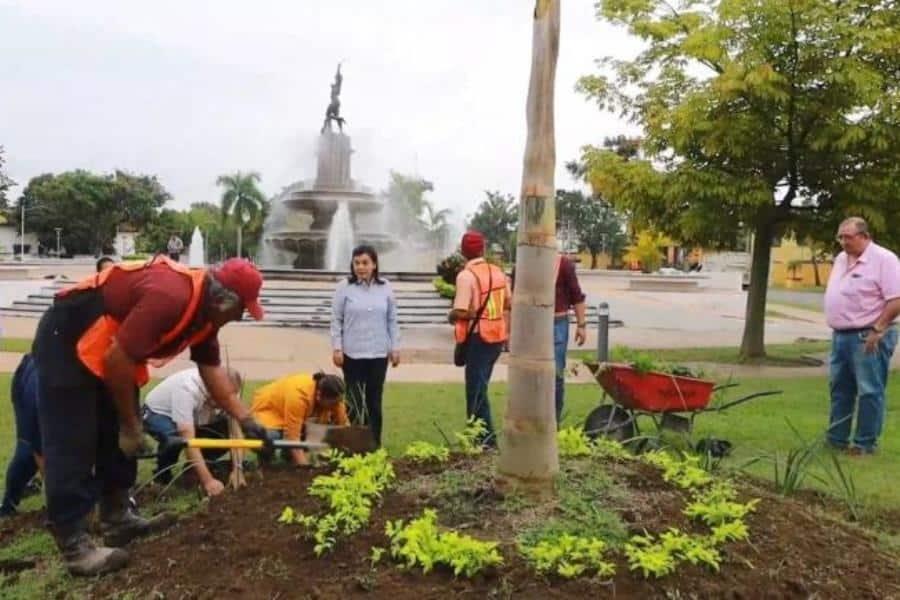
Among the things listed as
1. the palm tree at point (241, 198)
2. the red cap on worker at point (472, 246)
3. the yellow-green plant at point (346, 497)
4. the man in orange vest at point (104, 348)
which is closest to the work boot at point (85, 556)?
the man in orange vest at point (104, 348)

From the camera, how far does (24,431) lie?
4965mm

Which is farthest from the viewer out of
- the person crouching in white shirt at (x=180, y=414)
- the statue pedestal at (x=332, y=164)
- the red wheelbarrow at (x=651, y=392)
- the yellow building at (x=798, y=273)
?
the yellow building at (x=798, y=273)

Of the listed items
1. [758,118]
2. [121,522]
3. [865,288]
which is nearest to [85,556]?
[121,522]

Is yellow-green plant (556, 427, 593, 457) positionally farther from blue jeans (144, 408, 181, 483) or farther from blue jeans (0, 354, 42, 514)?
blue jeans (0, 354, 42, 514)

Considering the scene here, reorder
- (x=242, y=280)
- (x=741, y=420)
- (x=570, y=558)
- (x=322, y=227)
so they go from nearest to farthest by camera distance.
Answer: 1. (x=570, y=558)
2. (x=242, y=280)
3. (x=741, y=420)
4. (x=322, y=227)

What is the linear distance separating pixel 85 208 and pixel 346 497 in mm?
83525

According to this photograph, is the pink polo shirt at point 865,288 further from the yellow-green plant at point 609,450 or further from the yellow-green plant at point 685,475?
the yellow-green plant at point 685,475

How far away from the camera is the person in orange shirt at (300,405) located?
18.9ft

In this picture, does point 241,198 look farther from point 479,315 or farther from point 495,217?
point 479,315

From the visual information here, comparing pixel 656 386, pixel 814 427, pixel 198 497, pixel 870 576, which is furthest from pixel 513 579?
pixel 814 427

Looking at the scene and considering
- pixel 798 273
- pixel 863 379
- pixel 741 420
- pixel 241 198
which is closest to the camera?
pixel 863 379

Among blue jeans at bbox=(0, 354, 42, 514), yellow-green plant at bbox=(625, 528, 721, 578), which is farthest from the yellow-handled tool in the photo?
yellow-green plant at bbox=(625, 528, 721, 578)

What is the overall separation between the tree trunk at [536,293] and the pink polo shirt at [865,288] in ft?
13.1

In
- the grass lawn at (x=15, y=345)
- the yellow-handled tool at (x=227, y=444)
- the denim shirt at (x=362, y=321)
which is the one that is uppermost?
the denim shirt at (x=362, y=321)
